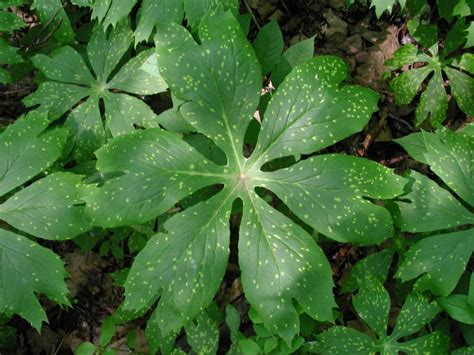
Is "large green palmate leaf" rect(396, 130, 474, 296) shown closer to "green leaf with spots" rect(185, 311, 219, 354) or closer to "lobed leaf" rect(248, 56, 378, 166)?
"lobed leaf" rect(248, 56, 378, 166)

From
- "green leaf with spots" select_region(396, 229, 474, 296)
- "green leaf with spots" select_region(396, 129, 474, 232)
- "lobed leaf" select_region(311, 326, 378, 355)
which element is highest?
"green leaf with spots" select_region(396, 129, 474, 232)

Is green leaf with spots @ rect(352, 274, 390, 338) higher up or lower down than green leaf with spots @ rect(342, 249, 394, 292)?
lower down

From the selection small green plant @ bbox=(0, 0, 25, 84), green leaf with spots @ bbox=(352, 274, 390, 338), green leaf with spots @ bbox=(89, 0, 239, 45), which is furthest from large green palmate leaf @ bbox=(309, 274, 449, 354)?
small green plant @ bbox=(0, 0, 25, 84)

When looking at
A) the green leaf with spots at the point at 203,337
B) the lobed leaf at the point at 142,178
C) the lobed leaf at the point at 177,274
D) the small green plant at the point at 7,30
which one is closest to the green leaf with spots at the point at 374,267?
the green leaf with spots at the point at 203,337

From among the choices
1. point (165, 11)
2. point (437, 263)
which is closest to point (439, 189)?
point (437, 263)

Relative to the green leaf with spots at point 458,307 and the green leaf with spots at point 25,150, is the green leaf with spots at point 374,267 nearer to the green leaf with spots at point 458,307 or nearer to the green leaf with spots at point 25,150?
the green leaf with spots at point 458,307

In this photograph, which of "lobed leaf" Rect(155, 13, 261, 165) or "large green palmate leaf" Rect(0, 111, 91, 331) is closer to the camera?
"lobed leaf" Rect(155, 13, 261, 165)
